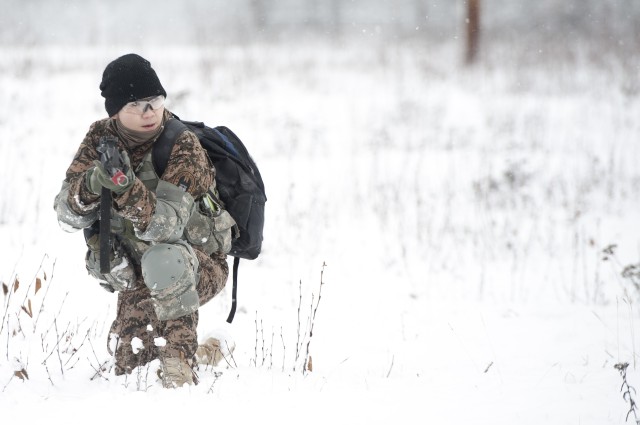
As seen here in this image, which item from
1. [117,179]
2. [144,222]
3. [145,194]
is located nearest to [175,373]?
[144,222]

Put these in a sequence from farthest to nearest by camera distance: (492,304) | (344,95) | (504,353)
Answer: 1. (344,95)
2. (492,304)
3. (504,353)

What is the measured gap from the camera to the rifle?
2217 millimetres

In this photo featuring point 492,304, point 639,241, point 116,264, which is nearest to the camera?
point 116,264

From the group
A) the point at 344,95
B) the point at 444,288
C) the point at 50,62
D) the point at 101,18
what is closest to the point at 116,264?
the point at 444,288

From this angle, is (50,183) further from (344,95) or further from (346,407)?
(344,95)

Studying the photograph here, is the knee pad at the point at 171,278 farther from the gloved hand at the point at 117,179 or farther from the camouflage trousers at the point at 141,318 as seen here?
the gloved hand at the point at 117,179

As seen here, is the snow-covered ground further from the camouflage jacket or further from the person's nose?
the person's nose

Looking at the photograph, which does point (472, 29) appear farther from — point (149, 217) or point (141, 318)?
point (149, 217)

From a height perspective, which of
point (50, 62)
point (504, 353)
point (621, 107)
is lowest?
point (504, 353)

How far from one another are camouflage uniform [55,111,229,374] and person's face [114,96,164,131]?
0.09 meters

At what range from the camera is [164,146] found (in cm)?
266

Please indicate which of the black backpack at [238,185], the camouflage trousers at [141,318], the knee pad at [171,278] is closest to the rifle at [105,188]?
the knee pad at [171,278]

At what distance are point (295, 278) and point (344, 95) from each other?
22.2 feet

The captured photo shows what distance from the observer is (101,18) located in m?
27.3
